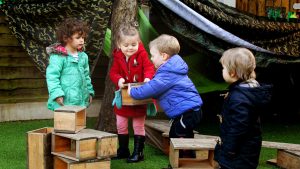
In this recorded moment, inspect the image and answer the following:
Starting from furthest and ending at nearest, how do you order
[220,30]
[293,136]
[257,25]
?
[293,136], [257,25], [220,30]

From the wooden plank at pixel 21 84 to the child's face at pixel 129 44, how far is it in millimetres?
2902

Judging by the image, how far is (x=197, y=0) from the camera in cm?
595

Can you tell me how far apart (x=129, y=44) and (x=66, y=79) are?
588mm

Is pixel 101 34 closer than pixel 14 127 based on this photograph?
Yes

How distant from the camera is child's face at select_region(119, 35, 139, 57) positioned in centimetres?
470

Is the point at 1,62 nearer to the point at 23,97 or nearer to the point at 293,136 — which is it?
the point at 23,97

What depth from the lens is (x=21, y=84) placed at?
7.35 metres

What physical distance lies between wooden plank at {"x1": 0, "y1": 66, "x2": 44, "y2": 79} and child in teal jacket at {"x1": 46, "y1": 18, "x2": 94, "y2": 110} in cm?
273

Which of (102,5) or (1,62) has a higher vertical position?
(102,5)

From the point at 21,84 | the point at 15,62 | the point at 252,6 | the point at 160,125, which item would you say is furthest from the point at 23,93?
the point at 252,6

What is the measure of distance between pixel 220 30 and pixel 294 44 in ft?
3.35

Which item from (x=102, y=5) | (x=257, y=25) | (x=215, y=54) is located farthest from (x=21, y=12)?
(x=257, y=25)

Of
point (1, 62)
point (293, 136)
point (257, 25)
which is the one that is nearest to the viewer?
point (257, 25)

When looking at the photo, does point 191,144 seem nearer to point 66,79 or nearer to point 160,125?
point 66,79
